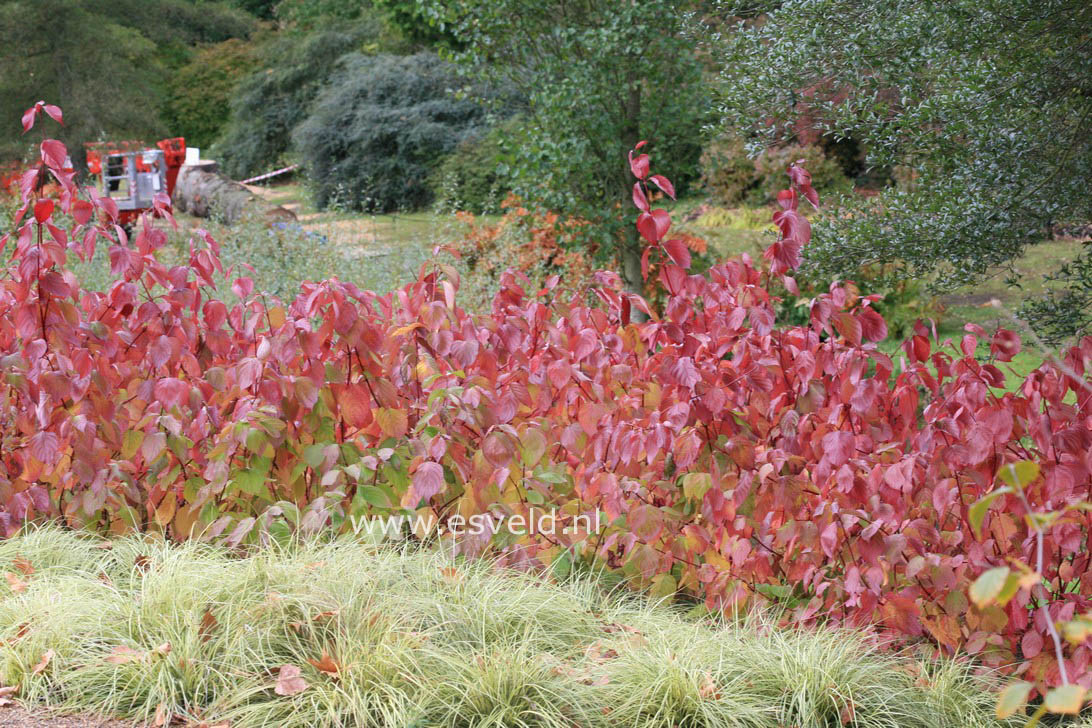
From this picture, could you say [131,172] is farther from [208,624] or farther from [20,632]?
[208,624]

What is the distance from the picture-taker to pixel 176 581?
2414 millimetres

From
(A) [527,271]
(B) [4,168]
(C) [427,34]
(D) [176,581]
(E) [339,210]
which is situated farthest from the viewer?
(C) [427,34]

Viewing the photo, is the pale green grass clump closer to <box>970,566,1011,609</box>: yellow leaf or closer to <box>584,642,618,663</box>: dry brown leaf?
<box>584,642,618,663</box>: dry brown leaf

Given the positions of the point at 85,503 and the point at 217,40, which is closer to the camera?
the point at 85,503

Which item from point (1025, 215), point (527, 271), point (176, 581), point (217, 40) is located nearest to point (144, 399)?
point (176, 581)

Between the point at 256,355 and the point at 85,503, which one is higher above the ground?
the point at 256,355

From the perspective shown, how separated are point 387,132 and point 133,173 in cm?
401

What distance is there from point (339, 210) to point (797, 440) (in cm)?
711

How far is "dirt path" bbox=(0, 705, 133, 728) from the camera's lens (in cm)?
210

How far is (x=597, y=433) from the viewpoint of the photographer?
289 centimetres

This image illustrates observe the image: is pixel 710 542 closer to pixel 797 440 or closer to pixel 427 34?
pixel 797 440

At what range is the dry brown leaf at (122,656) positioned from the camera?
218 cm

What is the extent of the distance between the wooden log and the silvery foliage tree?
8302mm

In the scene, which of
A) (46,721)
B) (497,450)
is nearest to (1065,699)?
(497,450)
